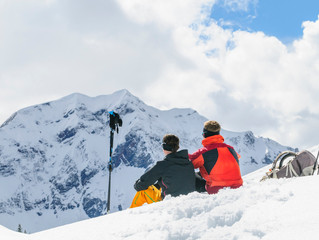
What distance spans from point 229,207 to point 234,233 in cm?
55

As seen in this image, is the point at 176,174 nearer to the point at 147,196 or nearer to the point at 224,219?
the point at 147,196

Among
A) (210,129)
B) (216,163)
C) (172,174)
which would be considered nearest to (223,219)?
(172,174)

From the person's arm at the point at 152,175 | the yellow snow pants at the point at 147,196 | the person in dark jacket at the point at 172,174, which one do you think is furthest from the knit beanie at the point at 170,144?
the yellow snow pants at the point at 147,196

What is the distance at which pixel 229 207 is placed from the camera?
3662 millimetres

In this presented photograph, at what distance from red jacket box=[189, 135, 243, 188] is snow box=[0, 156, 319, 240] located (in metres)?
1.55

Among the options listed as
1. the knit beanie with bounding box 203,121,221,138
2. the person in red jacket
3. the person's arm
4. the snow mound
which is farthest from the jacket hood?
the snow mound

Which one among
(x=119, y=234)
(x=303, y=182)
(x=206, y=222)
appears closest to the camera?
(x=206, y=222)

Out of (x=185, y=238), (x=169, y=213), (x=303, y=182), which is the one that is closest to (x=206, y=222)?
(x=185, y=238)

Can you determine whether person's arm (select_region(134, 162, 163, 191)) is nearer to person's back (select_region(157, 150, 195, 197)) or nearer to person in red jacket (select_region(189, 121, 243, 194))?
person's back (select_region(157, 150, 195, 197))

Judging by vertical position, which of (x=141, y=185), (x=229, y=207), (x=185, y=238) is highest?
(x=141, y=185)

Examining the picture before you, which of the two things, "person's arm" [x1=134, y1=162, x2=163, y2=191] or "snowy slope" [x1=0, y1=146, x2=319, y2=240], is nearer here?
"snowy slope" [x1=0, y1=146, x2=319, y2=240]

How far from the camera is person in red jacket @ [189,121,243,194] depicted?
6.08 metres

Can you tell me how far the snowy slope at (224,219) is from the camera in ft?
10.2

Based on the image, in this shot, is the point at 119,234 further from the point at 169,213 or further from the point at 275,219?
the point at 275,219
